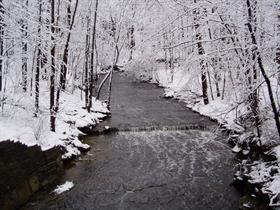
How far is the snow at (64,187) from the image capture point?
977 cm

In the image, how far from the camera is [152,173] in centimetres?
1115

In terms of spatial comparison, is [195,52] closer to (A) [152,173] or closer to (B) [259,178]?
(B) [259,178]

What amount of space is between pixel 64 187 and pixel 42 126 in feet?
8.12

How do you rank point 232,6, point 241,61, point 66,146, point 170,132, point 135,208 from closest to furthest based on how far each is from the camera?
point 232,6 → point 241,61 → point 135,208 → point 66,146 → point 170,132

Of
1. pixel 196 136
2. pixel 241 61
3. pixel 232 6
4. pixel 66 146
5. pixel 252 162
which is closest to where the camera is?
pixel 232 6

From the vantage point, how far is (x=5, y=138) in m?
8.88

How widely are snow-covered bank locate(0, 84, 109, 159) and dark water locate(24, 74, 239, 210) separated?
2.83 feet

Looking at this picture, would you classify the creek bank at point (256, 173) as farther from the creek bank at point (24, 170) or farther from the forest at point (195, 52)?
the creek bank at point (24, 170)

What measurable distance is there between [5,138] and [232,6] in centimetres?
667

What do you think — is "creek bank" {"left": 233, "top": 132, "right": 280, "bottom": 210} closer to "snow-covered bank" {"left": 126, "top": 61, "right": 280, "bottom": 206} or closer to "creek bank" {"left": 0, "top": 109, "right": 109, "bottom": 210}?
"snow-covered bank" {"left": 126, "top": 61, "right": 280, "bottom": 206}

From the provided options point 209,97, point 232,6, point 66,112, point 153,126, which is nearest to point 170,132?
point 153,126

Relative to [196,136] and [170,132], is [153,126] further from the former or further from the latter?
[196,136]

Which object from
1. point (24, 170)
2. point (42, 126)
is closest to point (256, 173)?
point (24, 170)

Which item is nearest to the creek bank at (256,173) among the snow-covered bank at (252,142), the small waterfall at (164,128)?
the snow-covered bank at (252,142)
